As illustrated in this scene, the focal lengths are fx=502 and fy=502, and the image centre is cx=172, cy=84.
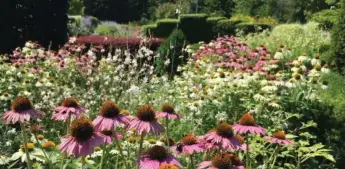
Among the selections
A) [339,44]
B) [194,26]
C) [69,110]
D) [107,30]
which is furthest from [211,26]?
[69,110]

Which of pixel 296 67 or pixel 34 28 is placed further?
pixel 34 28

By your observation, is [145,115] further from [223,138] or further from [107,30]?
[107,30]

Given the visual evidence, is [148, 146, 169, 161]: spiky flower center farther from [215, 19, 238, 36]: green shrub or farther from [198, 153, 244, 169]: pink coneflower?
[215, 19, 238, 36]: green shrub

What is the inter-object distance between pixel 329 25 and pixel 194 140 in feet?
43.5

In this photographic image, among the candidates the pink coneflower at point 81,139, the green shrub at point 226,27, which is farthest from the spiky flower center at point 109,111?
the green shrub at point 226,27

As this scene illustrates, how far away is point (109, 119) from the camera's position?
1959 mm

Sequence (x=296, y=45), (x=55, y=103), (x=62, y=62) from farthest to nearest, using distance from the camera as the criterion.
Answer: (x=296, y=45), (x=62, y=62), (x=55, y=103)

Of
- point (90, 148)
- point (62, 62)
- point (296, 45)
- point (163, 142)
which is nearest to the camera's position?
point (90, 148)

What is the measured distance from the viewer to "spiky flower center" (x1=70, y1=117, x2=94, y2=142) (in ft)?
5.77

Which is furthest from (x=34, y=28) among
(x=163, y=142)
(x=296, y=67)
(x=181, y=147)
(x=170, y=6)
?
(x=170, y=6)

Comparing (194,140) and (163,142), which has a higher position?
(194,140)

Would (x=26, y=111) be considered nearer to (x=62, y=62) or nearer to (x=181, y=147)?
(x=181, y=147)

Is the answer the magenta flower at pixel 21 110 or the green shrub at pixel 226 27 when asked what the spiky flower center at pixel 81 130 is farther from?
the green shrub at pixel 226 27

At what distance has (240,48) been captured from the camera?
24.1 ft
